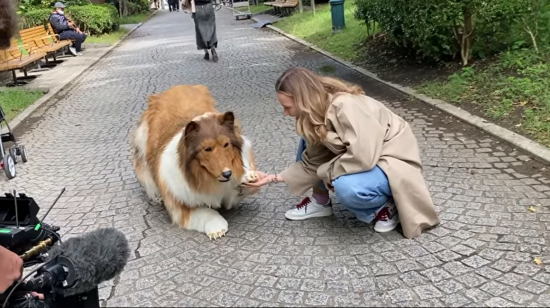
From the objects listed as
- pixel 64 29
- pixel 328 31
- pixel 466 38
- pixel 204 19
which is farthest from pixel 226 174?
pixel 64 29

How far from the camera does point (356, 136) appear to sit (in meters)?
3.66

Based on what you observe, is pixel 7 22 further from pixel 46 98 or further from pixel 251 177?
pixel 46 98

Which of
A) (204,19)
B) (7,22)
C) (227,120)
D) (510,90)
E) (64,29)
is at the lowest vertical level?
(510,90)

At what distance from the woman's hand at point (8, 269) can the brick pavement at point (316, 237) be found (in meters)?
1.29

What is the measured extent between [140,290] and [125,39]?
1992 cm

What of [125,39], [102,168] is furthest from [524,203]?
[125,39]

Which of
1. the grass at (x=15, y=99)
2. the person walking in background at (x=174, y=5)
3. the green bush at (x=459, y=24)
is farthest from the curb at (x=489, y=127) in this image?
the person walking in background at (x=174, y=5)

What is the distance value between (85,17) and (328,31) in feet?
34.3

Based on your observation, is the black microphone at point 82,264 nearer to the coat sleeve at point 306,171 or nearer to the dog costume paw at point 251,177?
the dog costume paw at point 251,177

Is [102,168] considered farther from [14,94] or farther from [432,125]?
[14,94]

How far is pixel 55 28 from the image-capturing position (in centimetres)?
1631

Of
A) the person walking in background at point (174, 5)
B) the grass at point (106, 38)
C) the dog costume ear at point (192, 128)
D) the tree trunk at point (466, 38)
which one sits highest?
the person walking in background at point (174, 5)

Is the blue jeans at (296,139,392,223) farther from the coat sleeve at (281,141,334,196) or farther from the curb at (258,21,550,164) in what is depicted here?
the curb at (258,21,550,164)

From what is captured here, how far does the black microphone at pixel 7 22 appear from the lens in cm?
238
